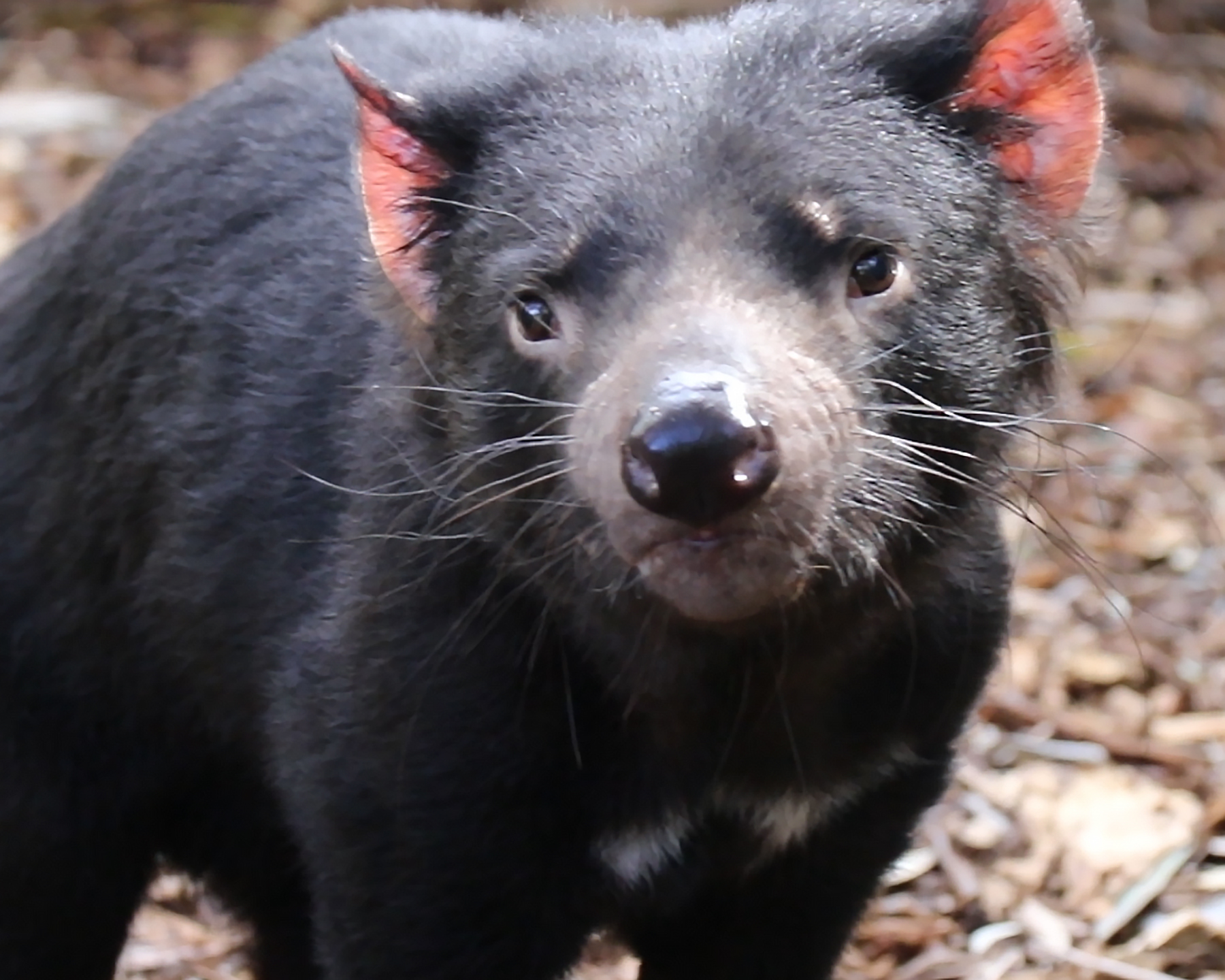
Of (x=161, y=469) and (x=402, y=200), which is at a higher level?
(x=402, y=200)

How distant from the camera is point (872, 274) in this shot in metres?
2.44

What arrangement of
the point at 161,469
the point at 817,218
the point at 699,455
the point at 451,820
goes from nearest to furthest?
the point at 699,455 → the point at 817,218 → the point at 451,820 → the point at 161,469

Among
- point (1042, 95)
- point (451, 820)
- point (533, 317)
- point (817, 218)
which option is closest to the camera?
point (817, 218)

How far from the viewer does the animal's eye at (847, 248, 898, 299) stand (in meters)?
2.43

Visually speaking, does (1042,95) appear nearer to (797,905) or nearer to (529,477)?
(529,477)

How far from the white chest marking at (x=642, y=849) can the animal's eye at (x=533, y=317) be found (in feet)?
2.35

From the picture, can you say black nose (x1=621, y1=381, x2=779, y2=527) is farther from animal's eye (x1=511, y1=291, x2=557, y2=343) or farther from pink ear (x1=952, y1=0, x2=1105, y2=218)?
pink ear (x1=952, y1=0, x2=1105, y2=218)

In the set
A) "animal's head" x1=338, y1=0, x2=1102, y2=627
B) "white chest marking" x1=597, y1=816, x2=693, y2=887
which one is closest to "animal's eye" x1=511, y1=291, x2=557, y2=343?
"animal's head" x1=338, y1=0, x2=1102, y2=627

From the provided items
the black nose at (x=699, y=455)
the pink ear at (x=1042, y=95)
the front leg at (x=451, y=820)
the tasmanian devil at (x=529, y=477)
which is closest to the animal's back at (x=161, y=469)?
the tasmanian devil at (x=529, y=477)

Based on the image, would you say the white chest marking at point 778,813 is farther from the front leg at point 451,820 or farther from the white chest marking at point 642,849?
the front leg at point 451,820

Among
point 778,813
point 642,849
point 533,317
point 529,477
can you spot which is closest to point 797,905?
point 778,813

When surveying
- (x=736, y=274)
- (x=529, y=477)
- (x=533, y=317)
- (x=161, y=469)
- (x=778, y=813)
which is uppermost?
(x=736, y=274)

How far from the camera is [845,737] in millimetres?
2896

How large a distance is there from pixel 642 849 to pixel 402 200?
36.8 inches
